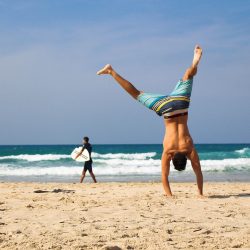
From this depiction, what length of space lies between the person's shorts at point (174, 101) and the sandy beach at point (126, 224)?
151 cm

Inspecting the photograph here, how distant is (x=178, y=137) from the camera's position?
8.04 metres

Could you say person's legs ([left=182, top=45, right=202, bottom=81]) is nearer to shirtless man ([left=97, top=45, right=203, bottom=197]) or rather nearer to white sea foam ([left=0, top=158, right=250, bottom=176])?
shirtless man ([left=97, top=45, right=203, bottom=197])

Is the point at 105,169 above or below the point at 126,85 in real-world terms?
below

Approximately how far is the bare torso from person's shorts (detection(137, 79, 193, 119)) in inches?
4.9

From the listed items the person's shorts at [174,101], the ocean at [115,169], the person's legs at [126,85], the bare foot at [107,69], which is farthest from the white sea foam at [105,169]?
the person's shorts at [174,101]

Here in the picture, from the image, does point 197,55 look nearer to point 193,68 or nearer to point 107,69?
point 193,68

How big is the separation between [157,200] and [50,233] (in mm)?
3102

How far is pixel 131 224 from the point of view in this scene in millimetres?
5480

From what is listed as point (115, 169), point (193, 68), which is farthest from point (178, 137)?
point (115, 169)

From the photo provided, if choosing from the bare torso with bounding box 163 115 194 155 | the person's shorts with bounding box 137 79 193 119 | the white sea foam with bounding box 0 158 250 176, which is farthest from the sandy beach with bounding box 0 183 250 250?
the white sea foam with bounding box 0 158 250 176

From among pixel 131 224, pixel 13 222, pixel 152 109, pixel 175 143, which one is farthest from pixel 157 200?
pixel 13 222

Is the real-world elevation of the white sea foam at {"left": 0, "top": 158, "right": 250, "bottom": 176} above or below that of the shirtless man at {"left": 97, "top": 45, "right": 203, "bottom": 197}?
below

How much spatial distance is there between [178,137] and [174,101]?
2.05 feet

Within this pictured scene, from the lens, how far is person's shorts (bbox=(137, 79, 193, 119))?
316 inches
